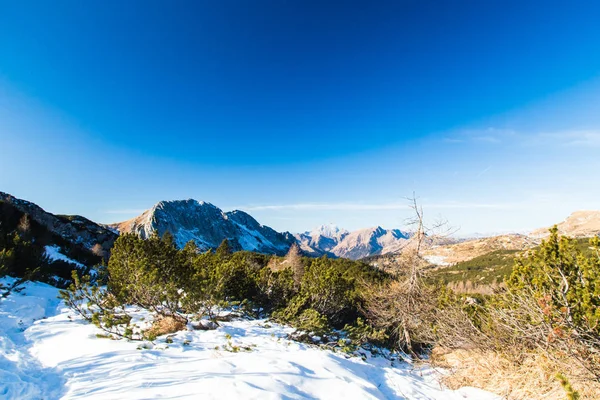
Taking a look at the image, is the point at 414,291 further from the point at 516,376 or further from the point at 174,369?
the point at 174,369

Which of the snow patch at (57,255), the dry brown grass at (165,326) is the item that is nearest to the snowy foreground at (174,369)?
the dry brown grass at (165,326)

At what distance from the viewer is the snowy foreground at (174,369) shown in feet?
14.5

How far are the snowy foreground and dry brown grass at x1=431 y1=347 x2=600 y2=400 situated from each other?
0.61m

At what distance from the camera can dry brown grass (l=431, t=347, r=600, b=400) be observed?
15.9 feet

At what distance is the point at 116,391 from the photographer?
4242 mm

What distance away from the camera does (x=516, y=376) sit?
20.0 ft

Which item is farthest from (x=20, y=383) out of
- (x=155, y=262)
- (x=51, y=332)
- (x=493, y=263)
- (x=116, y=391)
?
(x=493, y=263)

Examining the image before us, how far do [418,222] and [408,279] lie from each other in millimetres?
2959

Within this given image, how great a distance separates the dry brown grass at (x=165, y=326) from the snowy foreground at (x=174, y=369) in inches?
21.0

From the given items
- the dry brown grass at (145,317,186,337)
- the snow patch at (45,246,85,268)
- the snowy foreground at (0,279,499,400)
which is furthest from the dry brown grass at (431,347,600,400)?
the snow patch at (45,246,85,268)

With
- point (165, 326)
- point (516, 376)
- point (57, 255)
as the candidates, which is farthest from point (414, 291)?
point (57, 255)

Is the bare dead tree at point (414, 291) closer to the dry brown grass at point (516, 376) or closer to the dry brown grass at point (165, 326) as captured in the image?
the dry brown grass at point (516, 376)

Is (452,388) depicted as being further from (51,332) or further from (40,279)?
(40,279)

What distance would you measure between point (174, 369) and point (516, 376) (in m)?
7.85
